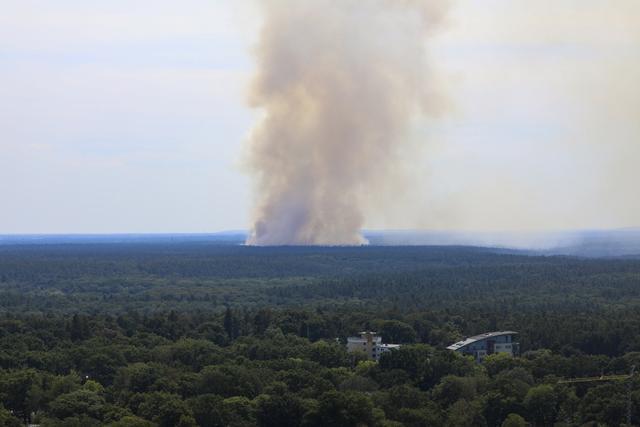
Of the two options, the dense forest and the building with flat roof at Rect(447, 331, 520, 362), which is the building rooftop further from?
the dense forest

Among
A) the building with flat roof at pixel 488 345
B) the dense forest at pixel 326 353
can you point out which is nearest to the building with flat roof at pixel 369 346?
the dense forest at pixel 326 353

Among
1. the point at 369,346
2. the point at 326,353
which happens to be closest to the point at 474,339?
the point at 369,346

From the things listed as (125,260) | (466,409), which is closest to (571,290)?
(466,409)

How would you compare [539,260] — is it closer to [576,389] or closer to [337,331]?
[337,331]

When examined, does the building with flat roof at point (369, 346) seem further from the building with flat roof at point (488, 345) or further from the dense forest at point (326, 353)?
the building with flat roof at point (488, 345)

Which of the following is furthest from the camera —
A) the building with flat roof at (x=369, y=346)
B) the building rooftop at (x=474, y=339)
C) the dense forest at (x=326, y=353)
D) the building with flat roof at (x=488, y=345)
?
the building rooftop at (x=474, y=339)

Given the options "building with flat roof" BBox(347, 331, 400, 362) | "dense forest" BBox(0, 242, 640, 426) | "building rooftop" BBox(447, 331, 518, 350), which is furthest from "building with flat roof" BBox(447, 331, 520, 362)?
"building with flat roof" BBox(347, 331, 400, 362)

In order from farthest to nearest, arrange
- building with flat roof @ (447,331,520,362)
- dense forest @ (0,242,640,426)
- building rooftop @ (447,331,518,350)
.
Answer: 1. building rooftop @ (447,331,518,350)
2. building with flat roof @ (447,331,520,362)
3. dense forest @ (0,242,640,426)
